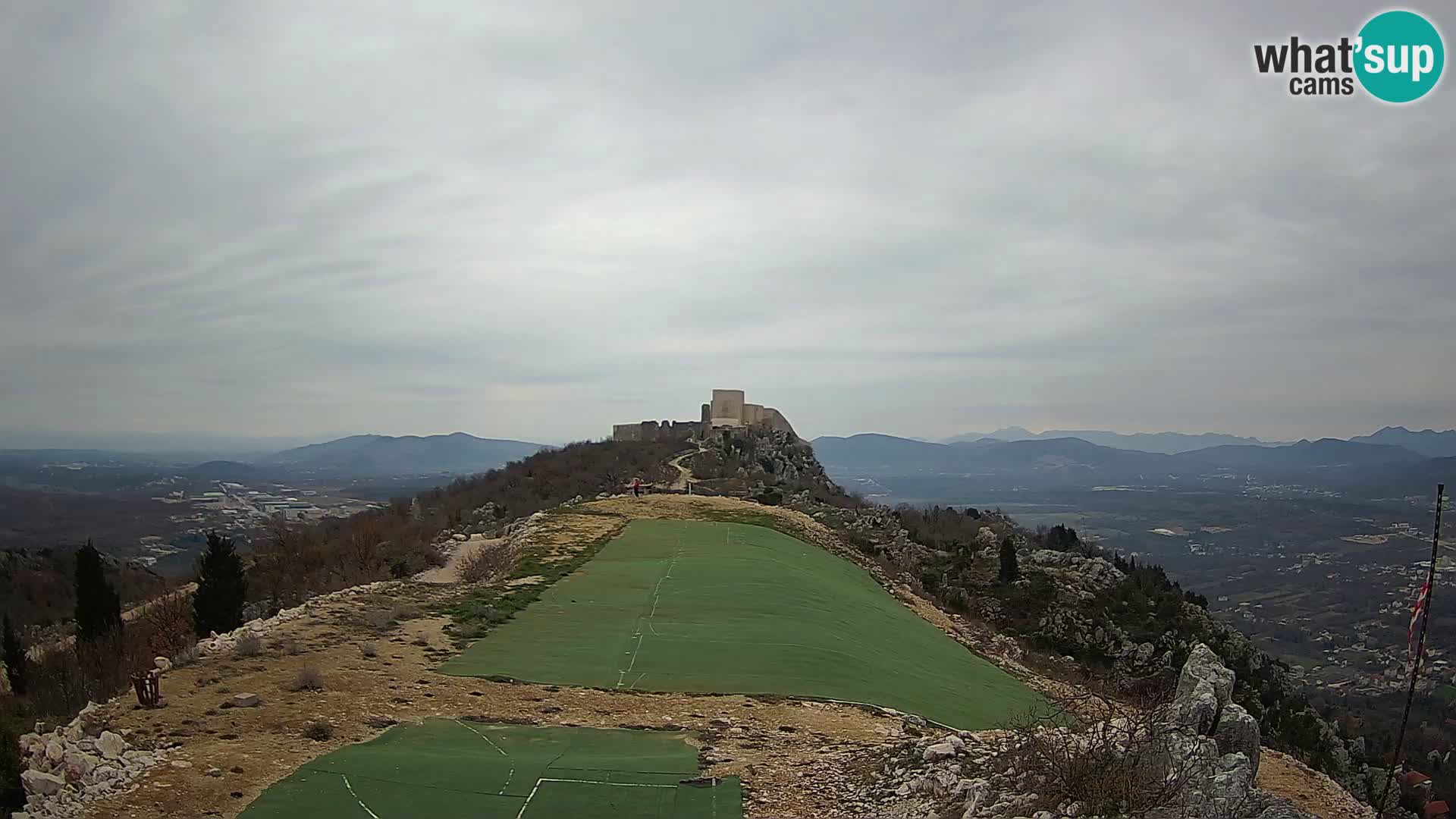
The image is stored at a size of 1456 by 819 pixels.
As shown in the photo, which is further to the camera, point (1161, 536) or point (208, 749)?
point (1161, 536)

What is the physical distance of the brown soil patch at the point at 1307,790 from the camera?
12336mm

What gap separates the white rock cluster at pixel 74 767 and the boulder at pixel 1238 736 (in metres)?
10.9

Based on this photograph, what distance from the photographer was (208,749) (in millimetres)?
9383

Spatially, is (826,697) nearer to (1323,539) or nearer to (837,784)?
(837,784)

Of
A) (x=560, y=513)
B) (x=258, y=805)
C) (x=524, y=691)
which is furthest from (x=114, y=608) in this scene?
(x=258, y=805)

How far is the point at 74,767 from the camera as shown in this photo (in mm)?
8227

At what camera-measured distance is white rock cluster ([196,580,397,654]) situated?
13.7 metres

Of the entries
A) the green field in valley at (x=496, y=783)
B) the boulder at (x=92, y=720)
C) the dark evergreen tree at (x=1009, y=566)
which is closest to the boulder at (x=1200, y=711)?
the green field in valley at (x=496, y=783)

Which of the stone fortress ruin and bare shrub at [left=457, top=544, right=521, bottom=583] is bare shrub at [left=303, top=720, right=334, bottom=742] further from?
the stone fortress ruin

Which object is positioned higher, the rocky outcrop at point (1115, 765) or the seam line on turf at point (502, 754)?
the rocky outcrop at point (1115, 765)

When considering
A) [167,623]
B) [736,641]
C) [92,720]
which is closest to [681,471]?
[167,623]

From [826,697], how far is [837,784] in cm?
459

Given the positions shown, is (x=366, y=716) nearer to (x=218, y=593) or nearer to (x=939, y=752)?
(x=939, y=752)

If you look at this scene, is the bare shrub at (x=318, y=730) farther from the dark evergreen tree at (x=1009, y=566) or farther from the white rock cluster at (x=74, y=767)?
the dark evergreen tree at (x=1009, y=566)
